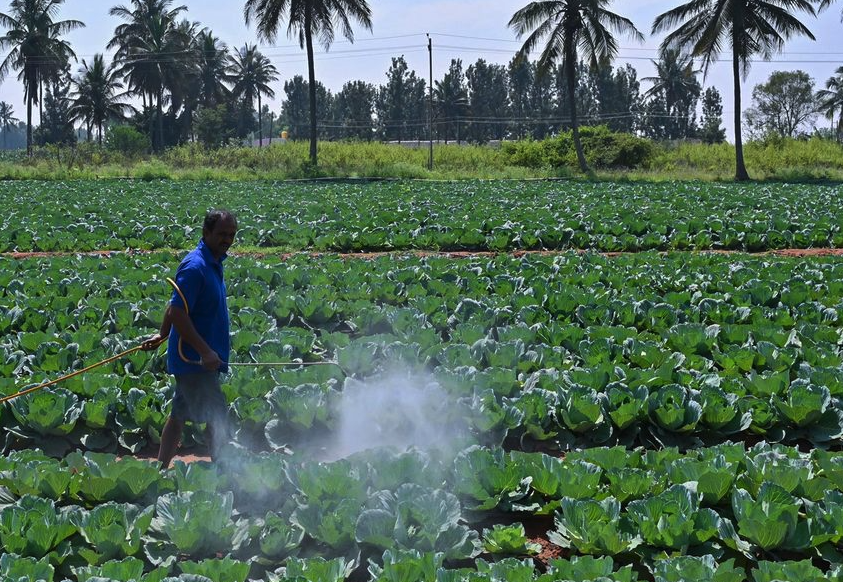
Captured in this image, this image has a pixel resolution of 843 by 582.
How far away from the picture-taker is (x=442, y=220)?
15.9m

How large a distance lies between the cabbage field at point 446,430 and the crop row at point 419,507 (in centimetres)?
1

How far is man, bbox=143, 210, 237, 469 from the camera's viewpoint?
395 centimetres

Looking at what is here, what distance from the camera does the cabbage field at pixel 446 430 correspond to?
3.35 metres

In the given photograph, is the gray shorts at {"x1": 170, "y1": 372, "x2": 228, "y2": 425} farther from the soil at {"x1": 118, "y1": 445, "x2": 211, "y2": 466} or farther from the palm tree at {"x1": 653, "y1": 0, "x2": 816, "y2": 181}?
the palm tree at {"x1": 653, "y1": 0, "x2": 816, "y2": 181}

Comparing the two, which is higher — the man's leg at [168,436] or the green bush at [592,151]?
the green bush at [592,151]

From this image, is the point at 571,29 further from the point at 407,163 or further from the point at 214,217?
the point at 214,217

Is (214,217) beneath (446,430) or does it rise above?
above

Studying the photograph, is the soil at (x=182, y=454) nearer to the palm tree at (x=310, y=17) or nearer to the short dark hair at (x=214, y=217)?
the short dark hair at (x=214, y=217)

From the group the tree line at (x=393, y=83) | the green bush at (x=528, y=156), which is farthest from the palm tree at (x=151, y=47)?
the green bush at (x=528, y=156)

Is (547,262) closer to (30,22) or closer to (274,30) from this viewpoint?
(274,30)

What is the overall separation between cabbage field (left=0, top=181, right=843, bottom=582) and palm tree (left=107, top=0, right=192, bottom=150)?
46.7 m

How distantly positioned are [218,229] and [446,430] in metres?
1.74

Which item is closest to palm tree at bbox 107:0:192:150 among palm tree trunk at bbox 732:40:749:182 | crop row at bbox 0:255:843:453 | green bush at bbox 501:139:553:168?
green bush at bbox 501:139:553:168

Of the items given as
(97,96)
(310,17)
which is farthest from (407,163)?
(97,96)
